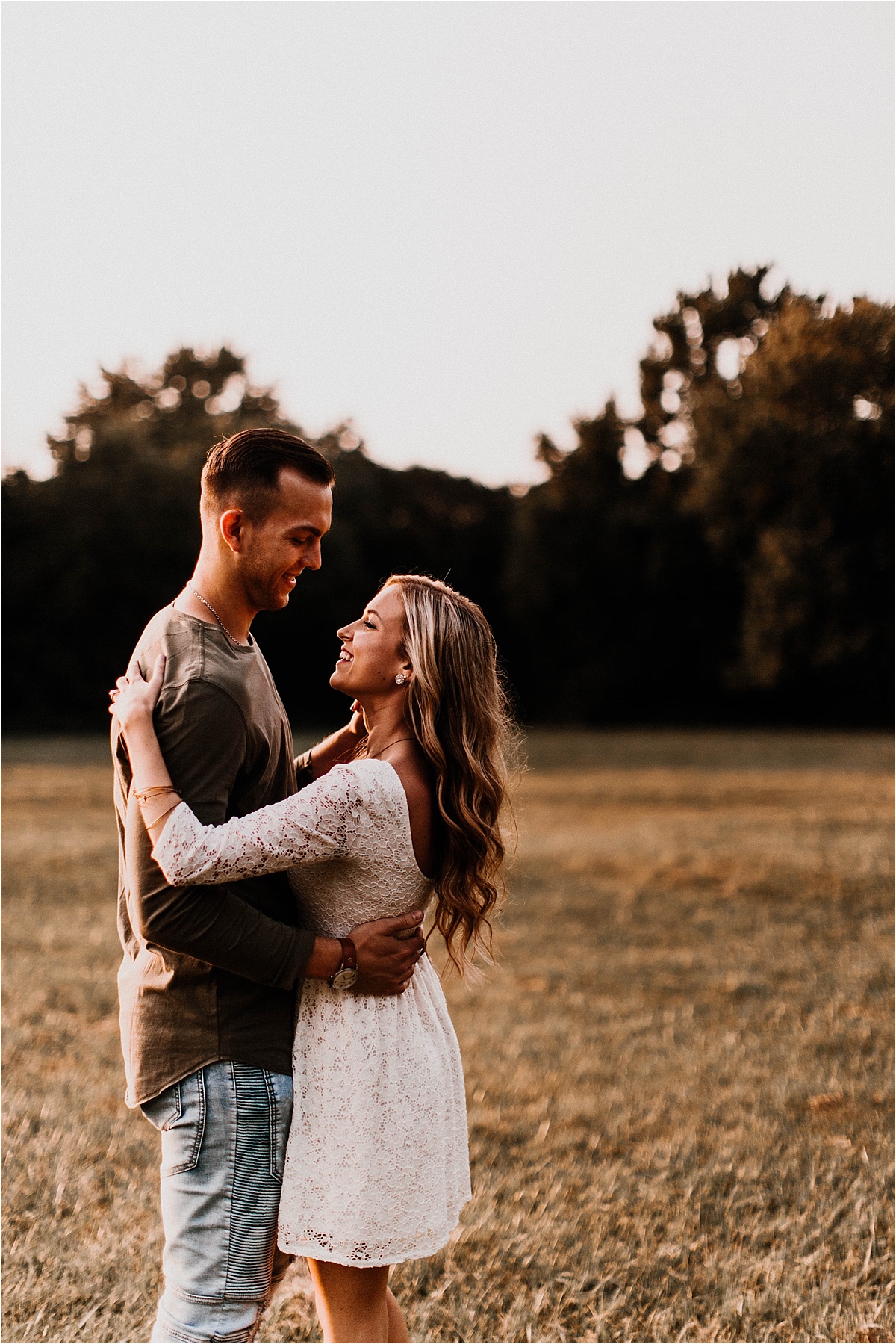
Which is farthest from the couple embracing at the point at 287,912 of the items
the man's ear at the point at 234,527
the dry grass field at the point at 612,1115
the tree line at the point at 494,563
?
the tree line at the point at 494,563

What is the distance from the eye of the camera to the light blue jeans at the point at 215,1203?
2.18m

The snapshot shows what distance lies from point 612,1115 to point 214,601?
360 cm

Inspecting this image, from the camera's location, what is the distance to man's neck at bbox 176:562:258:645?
7.66 feet

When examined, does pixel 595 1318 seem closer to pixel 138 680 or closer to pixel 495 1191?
pixel 495 1191

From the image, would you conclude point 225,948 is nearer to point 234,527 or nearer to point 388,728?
point 388,728

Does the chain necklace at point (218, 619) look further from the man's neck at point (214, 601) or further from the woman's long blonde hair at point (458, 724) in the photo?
the woman's long blonde hair at point (458, 724)

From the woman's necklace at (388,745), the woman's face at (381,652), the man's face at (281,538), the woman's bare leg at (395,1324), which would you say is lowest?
the woman's bare leg at (395,1324)

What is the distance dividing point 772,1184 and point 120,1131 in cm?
250

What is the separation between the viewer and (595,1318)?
11.1 ft

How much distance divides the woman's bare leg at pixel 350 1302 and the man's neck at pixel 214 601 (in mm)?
1276

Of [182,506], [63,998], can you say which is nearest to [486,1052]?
[63,998]

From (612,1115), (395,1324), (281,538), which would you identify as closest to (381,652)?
(281,538)

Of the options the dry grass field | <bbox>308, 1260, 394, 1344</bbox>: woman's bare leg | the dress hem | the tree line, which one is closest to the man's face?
the dress hem

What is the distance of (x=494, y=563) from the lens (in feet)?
110
